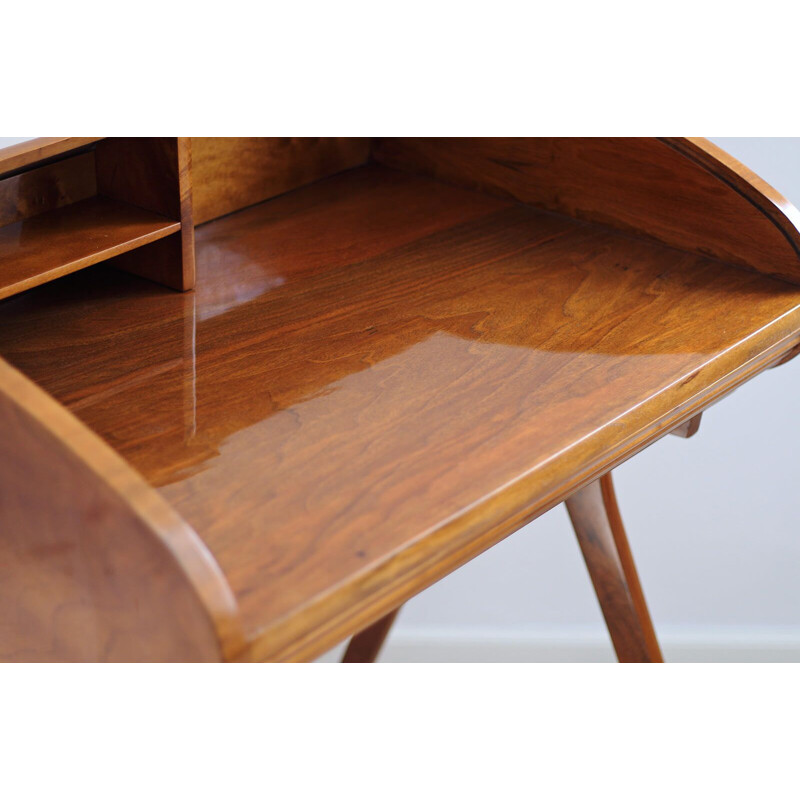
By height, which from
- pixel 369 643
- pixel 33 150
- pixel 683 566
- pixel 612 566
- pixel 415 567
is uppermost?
pixel 33 150

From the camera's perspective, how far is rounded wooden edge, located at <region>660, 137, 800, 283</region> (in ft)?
2.87

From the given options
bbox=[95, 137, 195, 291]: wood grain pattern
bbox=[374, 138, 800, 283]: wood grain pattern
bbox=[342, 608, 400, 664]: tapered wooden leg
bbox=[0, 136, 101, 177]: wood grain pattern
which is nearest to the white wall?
bbox=[342, 608, 400, 664]: tapered wooden leg

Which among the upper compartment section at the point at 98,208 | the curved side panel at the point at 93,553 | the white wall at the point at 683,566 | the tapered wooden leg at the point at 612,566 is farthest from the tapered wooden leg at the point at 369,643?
the curved side panel at the point at 93,553

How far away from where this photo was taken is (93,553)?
0.53 meters

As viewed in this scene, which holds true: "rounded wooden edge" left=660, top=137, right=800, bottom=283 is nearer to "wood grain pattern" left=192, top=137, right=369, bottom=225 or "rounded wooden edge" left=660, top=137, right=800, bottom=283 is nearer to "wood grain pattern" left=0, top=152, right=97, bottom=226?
"wood grain pattern" left=192, top=137, right=369, bottom=225

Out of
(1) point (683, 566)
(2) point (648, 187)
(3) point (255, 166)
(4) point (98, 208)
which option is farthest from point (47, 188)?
(1) point (683, 566)

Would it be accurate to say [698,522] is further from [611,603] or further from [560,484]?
[560,484]

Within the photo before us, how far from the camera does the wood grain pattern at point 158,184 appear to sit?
807 millimetres

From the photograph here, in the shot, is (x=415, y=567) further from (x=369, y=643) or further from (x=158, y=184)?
(x=369, y=643)

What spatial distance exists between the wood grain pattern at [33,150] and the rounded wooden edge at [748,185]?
1.70ft

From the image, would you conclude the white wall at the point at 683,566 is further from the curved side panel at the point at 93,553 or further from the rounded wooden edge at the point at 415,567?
the curved side panel at the point at 93,553

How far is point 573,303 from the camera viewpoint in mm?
854

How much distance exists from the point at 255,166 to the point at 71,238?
304 millimetres

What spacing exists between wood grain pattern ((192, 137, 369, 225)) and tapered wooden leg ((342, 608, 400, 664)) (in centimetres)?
56
